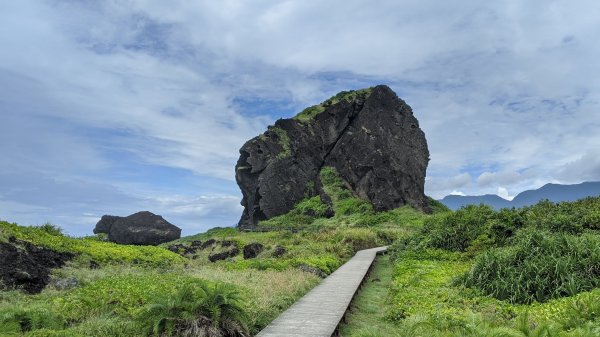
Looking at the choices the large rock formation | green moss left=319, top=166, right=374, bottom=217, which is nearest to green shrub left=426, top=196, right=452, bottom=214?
the large rock formation

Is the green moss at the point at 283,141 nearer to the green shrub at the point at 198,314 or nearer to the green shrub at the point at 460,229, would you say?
the green shrub at the point at 460,229

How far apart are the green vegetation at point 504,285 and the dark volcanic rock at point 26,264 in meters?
10.1

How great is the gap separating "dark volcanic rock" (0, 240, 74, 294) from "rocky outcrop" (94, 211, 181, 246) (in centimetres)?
3563

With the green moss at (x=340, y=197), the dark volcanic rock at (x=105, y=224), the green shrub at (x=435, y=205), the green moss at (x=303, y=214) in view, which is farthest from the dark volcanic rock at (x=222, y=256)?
the green shrub at (x=435, y=205)

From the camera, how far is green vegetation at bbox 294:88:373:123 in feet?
239

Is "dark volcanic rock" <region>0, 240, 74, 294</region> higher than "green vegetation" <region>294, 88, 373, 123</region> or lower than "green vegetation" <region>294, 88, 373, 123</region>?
lower

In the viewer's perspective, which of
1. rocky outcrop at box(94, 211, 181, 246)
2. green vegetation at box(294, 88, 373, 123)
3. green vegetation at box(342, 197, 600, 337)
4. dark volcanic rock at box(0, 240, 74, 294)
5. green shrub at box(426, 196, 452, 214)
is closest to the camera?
green vegetation at box(342, 197, 600, 337)

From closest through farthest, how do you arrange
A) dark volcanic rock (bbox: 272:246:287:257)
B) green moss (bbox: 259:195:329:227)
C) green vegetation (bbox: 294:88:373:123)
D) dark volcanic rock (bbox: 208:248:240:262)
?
dark volcanic rock (bbox: 272:246:287:257), dark volcanic rock (bbox: 208:248:240:262), green moss (bbox: 259:195:329:227), green vegetation (bbox: 294:88:373:123)

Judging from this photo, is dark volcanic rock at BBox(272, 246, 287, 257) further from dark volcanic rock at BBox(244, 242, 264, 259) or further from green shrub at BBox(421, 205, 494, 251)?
green shrub at BBox(421, 205, 494, 251)

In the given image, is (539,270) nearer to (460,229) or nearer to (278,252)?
(460,229)

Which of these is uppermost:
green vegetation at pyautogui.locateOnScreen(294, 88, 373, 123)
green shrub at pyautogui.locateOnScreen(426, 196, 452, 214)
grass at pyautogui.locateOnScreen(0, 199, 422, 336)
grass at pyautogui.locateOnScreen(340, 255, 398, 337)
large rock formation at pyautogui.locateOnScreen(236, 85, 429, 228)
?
green vegetation at pyautogui.locateOnScreen(294, 88, 373, 123)

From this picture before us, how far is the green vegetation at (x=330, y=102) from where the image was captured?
72.9 metres

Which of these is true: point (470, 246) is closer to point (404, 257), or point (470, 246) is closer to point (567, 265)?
point (404, 257)

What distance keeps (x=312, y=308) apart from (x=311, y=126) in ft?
198
